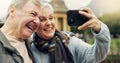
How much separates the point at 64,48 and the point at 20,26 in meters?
0.17

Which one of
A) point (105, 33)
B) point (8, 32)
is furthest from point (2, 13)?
point (105, 33)

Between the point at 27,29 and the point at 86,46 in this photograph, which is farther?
the point at 86,46

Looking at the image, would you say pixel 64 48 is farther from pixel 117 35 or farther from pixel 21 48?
pixel 117 35

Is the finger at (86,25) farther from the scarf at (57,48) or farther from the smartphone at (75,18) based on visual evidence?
the scarf at (57,48)

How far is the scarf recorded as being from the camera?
1.32 metres

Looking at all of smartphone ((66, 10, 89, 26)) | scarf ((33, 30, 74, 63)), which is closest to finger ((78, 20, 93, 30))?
smartphone ((66, 10, 89, 26))

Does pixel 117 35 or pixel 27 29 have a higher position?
pixel 27 29

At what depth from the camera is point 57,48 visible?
1339 millimetres

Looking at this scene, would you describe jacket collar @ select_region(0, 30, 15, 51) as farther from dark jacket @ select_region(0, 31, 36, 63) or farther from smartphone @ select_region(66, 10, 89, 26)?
smartphone @ select_region(66, 10, 89, 26)

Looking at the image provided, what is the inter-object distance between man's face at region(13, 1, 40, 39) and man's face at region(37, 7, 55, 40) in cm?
5

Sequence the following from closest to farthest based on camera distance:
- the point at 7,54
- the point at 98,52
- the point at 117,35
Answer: the point at 7,54 → the point at 98,52 → the point at 117,35

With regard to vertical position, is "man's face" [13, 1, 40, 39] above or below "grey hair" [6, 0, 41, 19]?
below

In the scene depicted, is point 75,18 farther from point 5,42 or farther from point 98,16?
point 5,42

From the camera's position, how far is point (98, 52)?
1.30 metres
